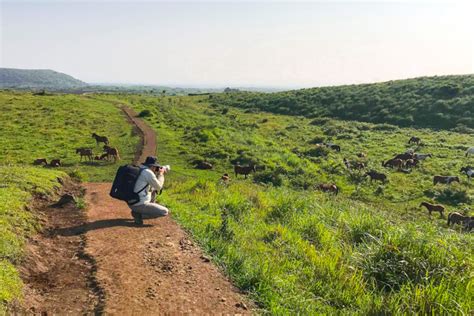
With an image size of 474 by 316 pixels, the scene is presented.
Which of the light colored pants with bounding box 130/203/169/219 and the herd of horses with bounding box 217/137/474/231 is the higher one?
the light colored pants with bounding box 130/203/169/219

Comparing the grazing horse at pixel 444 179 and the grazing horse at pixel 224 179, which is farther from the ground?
the grazing horse at pixel 224 179

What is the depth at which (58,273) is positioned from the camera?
797 centimetres

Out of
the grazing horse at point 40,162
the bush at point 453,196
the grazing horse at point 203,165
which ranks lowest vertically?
the bush at point 453,196

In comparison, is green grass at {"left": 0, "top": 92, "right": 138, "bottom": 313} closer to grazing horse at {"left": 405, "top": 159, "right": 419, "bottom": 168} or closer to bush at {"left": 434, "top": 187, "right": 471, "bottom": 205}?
bush at {"left": 434, "top": 187, "right": 471, "bottom": 205}

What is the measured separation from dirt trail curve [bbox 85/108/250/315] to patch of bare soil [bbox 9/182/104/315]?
21 cm

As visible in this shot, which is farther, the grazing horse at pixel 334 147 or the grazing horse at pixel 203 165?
the grazing horse at pixel 334 147

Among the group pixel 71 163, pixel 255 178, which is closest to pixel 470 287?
pixel 255 178

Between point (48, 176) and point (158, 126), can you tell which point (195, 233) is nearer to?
→ point (48, 176)

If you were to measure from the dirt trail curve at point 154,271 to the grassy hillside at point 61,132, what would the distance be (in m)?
10.3

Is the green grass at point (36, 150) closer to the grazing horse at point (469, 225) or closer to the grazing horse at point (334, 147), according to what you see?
the grazing horse at point (469, 225)

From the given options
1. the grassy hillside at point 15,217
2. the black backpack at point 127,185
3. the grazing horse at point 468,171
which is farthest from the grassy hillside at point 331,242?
the grassy hillside at point 15,217

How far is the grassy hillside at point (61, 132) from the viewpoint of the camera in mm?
24828

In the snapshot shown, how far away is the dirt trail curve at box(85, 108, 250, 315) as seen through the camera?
6.89m

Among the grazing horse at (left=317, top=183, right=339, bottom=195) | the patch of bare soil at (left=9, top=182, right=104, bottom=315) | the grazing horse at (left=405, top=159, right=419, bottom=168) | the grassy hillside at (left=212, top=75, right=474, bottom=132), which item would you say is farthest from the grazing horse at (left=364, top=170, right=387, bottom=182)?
the grassy hillside at (left=212, top=75, right=474, bottom=132)
